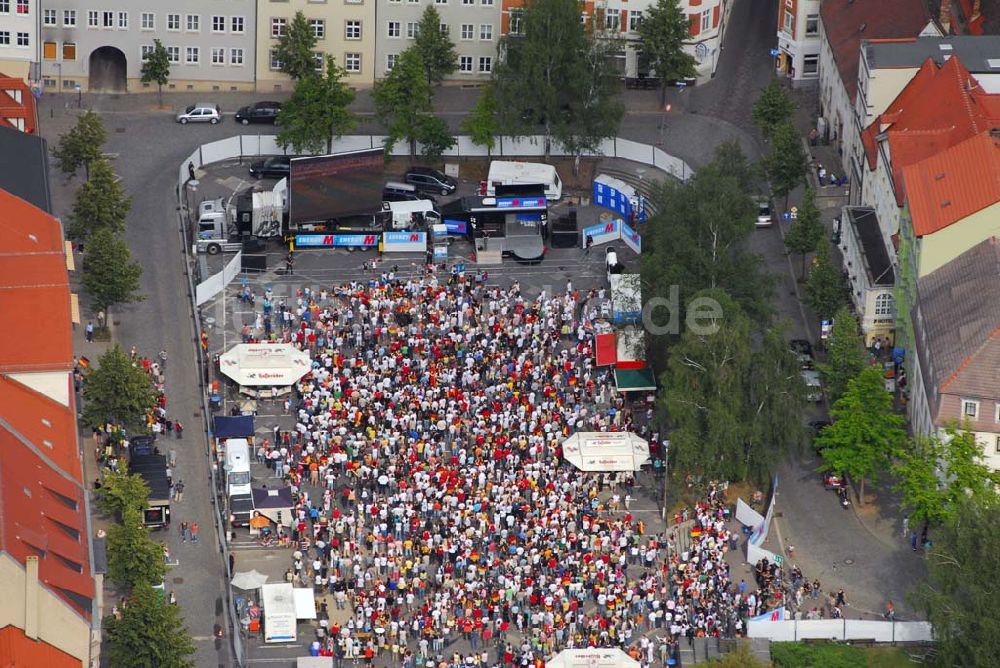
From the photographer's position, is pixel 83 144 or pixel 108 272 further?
pixel 83 144

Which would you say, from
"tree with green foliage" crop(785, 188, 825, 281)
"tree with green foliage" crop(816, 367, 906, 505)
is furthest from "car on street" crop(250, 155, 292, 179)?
"tree with green foliage" crop(816, 367, 906, 505)

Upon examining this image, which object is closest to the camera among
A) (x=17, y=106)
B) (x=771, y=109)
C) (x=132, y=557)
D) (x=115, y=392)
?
(x=132, y=557)

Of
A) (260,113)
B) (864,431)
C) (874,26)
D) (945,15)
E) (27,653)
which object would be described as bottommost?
(27,653)

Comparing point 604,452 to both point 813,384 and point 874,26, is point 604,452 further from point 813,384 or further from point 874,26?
point 874,26

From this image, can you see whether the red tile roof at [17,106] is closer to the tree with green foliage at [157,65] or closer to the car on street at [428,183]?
the tree with green foliage at [157,65]

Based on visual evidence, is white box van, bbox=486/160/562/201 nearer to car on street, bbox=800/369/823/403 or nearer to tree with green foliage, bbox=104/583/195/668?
car on street, bbox=800/369/823/403

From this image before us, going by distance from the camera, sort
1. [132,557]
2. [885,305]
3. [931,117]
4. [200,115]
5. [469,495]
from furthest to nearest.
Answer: [200,115] < [931,117] < [885,305] < [469,495] < [132,557]

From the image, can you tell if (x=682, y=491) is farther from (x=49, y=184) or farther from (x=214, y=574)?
(x=49, y=184)

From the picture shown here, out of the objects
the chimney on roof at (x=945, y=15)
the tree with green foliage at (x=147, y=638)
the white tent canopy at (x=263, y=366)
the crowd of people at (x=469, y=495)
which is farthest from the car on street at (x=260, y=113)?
the tree with green foliage at (x=147, y=638)

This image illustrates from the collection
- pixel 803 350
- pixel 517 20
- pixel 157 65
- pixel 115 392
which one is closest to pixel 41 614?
pixel 115 392
